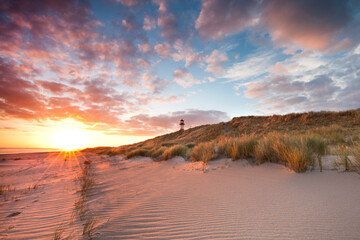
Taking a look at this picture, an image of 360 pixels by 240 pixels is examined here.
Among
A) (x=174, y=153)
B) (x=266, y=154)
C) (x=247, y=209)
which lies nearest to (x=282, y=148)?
(x=266, y=154)

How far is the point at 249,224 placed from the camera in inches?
78.0

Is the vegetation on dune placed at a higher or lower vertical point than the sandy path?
higher

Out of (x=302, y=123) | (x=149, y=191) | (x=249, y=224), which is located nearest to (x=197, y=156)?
(x=149, y=191)

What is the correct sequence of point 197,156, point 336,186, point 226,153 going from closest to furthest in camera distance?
point 336,186, point 226,153, point 197,156

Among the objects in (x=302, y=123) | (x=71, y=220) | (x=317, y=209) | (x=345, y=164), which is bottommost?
(x=71, y=220)

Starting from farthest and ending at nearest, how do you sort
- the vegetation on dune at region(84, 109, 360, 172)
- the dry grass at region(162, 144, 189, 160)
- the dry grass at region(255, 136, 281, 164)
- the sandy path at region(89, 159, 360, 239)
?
the dry grass at region(162, 144, 189, 160), the dry grass at region(255, 136, 281, 164), the vegetation on dune at region(84, 109, 360, 172), the sandy path at region(89, 159, 360, 239)

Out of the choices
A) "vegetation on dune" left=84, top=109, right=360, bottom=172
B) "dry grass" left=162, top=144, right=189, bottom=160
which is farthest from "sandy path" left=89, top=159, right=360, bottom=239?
"dry grass" left=162, top=144, right=189, bottom=160

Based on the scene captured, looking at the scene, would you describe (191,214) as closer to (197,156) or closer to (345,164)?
(345,164)

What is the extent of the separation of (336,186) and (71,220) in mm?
4318

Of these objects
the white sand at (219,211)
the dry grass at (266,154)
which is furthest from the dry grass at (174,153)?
the white sand at (219,211)

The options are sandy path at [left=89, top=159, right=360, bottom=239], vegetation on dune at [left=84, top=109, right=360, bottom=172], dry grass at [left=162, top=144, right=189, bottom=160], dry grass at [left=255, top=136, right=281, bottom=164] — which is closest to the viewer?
sandy path at [left=89, top=159, right=360, bottom=239]

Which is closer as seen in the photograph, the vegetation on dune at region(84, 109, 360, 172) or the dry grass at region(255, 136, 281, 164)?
the vegetation on dune at region(84, 109, 360, 172)

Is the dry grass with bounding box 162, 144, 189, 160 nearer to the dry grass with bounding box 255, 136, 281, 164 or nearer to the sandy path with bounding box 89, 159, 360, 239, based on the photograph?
the dry grass with bounding box 255, 136, 281, 164

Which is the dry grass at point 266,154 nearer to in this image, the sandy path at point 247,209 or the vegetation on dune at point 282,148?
the vegetation on dune at point 282,148
